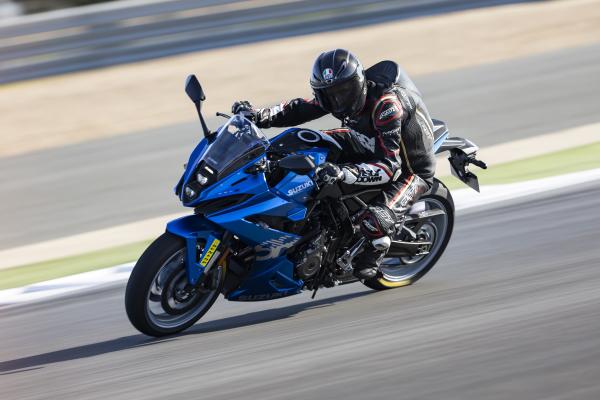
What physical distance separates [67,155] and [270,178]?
7436 millimetres

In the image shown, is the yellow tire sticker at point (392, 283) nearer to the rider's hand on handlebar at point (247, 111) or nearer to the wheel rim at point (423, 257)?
the wheel rim at point (423, 257)

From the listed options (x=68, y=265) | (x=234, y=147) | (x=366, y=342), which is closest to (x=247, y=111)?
(x=234, y=147)

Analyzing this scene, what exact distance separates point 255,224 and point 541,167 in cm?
529

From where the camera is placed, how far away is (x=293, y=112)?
6984 mm

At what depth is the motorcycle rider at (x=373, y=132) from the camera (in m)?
6.25

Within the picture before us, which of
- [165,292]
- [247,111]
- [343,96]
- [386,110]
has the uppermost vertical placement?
[247,111]

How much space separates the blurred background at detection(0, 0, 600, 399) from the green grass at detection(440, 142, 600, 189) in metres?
0.03

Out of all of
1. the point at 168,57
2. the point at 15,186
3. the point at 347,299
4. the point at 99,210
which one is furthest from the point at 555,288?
the point at 168,57

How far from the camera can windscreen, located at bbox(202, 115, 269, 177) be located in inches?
235

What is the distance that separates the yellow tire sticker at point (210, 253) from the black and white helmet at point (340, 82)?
47.5 inches

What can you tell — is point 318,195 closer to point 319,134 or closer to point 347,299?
point 319,134

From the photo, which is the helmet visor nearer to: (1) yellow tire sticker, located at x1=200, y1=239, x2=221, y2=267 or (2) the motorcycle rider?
(2) the motorcycle rider

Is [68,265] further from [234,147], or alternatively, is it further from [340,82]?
[340,82]

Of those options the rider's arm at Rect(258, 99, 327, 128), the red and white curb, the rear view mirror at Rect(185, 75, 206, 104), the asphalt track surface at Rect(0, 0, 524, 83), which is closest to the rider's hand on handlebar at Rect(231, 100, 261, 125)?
the rider's arm at Rect(258, 99, 327, 128)
